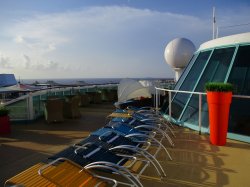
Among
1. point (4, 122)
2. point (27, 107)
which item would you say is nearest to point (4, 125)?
point (4, 122)

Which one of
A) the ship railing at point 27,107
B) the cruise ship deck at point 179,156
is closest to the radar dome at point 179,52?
the ship railing at point 27,107

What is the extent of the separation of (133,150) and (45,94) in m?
9.02

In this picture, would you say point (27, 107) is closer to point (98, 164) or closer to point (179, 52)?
point (98, 164)

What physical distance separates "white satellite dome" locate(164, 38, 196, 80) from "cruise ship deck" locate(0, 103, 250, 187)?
9875 millimetres

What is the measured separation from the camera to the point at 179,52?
17.8 m

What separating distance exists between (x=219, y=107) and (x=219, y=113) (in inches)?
5.3

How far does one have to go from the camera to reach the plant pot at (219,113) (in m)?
6.14

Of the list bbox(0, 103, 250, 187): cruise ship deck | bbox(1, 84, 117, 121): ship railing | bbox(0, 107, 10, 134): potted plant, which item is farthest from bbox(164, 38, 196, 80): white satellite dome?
bbox(0, 107, 10, 134): potted plant

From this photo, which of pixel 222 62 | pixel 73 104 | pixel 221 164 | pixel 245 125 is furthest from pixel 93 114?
pixel 221 164

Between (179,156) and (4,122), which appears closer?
(179,156)

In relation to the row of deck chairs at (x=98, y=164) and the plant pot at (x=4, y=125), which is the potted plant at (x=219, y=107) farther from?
the plant pot at (x=4, y=125)

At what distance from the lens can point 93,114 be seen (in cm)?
1312

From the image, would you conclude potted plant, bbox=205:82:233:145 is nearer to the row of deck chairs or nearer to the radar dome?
the row of deck chairs

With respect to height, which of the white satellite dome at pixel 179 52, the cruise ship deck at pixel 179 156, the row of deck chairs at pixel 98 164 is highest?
the white satellite dome at pixel 179 52
